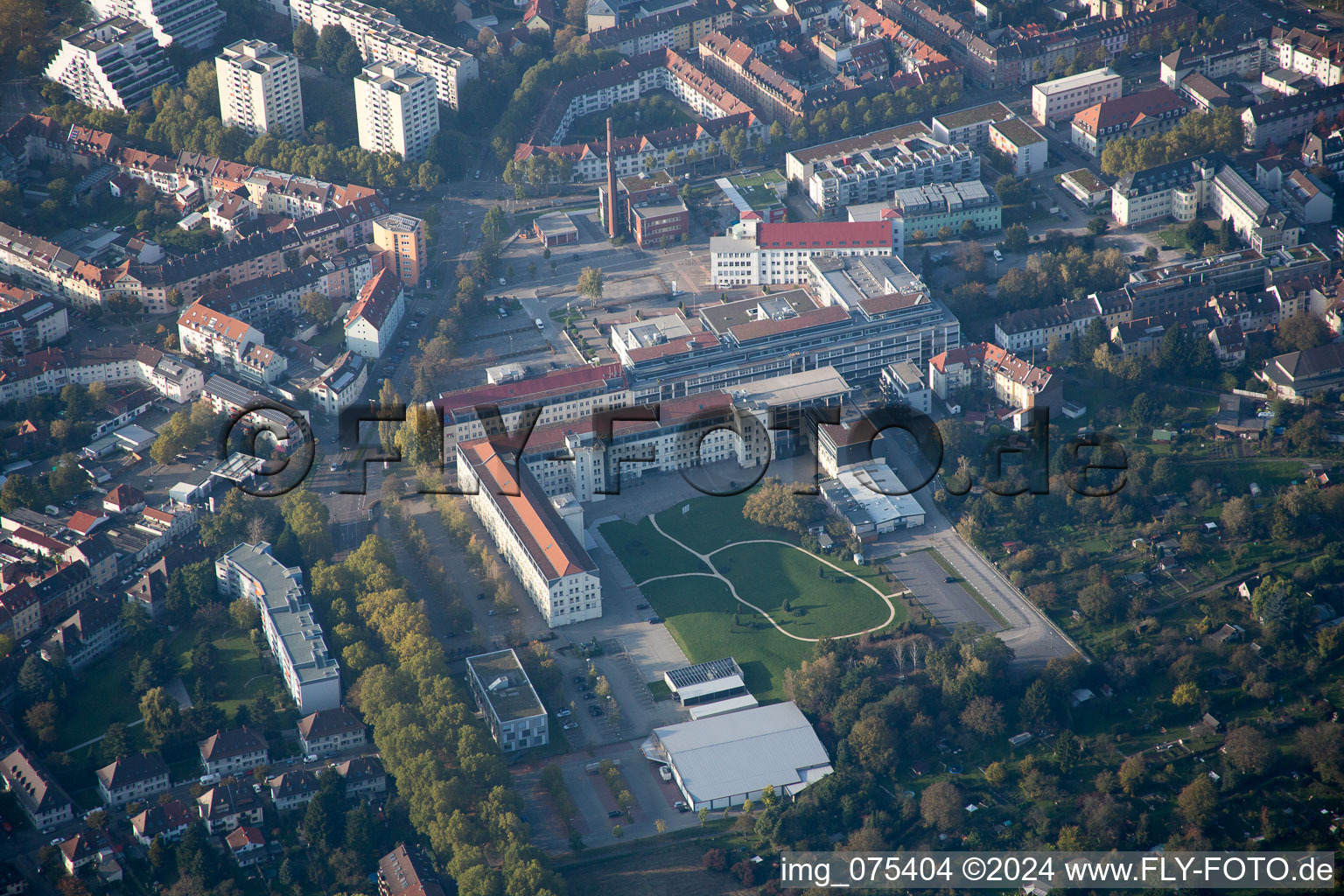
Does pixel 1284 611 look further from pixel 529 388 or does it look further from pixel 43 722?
pixel 43 722

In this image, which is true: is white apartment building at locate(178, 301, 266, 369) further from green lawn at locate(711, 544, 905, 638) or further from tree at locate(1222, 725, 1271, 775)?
tree at locate(1222, 725, 1271, 775)

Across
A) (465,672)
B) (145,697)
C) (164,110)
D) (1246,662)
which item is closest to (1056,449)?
(1246,662)

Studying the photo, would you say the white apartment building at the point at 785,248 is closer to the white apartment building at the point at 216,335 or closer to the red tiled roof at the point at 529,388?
the red tiled roof at the point at 529,388

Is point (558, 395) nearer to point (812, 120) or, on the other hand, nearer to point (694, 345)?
point (694, 345)

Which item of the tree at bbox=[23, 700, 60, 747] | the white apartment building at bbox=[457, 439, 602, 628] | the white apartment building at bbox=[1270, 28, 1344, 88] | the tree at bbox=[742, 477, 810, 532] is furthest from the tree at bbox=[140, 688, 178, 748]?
the white apartment building at bbox=[1270, 28, 1344, 88]

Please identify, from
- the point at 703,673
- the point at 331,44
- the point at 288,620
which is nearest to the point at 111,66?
the point at 331,44

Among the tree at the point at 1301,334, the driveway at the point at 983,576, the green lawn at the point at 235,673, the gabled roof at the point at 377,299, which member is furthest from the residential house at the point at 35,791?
the tree at the point at 1301,334
